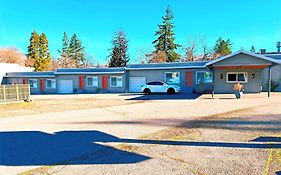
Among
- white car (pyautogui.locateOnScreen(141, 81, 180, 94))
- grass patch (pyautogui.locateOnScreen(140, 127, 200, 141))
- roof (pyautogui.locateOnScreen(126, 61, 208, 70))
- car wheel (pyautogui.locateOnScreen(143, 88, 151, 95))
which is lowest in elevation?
grass patch (pyautogui.locateOnScreen(140, 127, 200, 141))

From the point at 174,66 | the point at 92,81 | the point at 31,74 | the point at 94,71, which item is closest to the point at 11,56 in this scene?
the point at 31,74

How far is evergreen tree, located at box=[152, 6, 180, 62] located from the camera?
4534 cm

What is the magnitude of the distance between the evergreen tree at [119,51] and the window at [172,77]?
24.3 meters

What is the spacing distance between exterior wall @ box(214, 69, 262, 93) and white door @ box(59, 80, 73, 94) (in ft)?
63.6

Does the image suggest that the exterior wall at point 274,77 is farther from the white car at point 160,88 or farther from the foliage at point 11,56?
the foliage at point 11,56

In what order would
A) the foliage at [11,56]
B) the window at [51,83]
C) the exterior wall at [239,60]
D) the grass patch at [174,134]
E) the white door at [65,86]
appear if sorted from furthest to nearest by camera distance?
the foliage at [11,56] < the window at [51,83] < the white door at [65,86] < the exterior wall at [239,60] < the grass patch at [174,134]

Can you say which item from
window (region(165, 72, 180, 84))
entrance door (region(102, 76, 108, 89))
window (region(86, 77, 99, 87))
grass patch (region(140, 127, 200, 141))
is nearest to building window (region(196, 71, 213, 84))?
window (region(165, 72, 180, 84))

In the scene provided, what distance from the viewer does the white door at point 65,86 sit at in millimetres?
29266

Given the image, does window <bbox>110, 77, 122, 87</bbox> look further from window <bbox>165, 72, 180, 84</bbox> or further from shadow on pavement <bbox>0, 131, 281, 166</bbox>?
shadow on pavement <bbox>0, 131, 281, 166</bbox>

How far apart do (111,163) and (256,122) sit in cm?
576

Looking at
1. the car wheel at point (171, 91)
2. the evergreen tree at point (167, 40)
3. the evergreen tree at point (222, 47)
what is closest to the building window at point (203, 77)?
the car wheel at point (171, 91)

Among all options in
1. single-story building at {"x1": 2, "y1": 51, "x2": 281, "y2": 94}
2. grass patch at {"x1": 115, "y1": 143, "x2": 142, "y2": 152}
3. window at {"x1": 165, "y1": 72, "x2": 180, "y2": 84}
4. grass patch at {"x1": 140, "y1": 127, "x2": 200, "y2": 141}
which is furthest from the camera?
window at {"x1": 165, "y1": 72, "x2": 180, "y2": 84}

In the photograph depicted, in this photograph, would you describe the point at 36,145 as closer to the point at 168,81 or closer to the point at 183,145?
the point at 183,145

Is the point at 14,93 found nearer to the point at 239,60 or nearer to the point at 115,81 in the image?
the point at 115,81
